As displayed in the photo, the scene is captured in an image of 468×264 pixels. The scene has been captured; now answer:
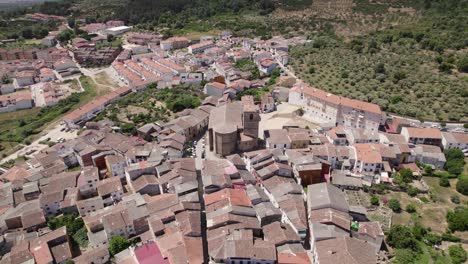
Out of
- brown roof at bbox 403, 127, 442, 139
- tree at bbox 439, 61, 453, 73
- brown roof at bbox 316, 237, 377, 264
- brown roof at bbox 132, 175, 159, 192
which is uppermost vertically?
tree at bbox 439, 61, 453, 73

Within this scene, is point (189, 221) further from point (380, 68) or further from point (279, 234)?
point (380, 68)

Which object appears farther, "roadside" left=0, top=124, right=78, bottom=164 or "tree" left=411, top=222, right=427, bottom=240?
"roadside" left=0, top=124, right=78, bottom=164

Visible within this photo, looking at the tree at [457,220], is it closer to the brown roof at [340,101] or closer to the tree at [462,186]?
the tree at [462,186]

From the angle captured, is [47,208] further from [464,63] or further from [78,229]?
[464,63]

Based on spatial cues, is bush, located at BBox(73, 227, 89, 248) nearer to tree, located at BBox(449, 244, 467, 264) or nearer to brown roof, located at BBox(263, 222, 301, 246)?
brown roof, located at BBox(263, 222, 301, 246)

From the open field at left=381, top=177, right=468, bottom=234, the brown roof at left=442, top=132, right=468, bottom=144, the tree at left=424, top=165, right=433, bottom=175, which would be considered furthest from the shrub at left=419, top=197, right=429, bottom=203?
the brown roof at left=442, top=132, right=468, bottom=144

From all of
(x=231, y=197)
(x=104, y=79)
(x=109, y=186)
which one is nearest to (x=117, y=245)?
(x=109, y=186)

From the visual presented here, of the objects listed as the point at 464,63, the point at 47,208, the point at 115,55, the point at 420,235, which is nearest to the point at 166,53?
the point at 115,55
